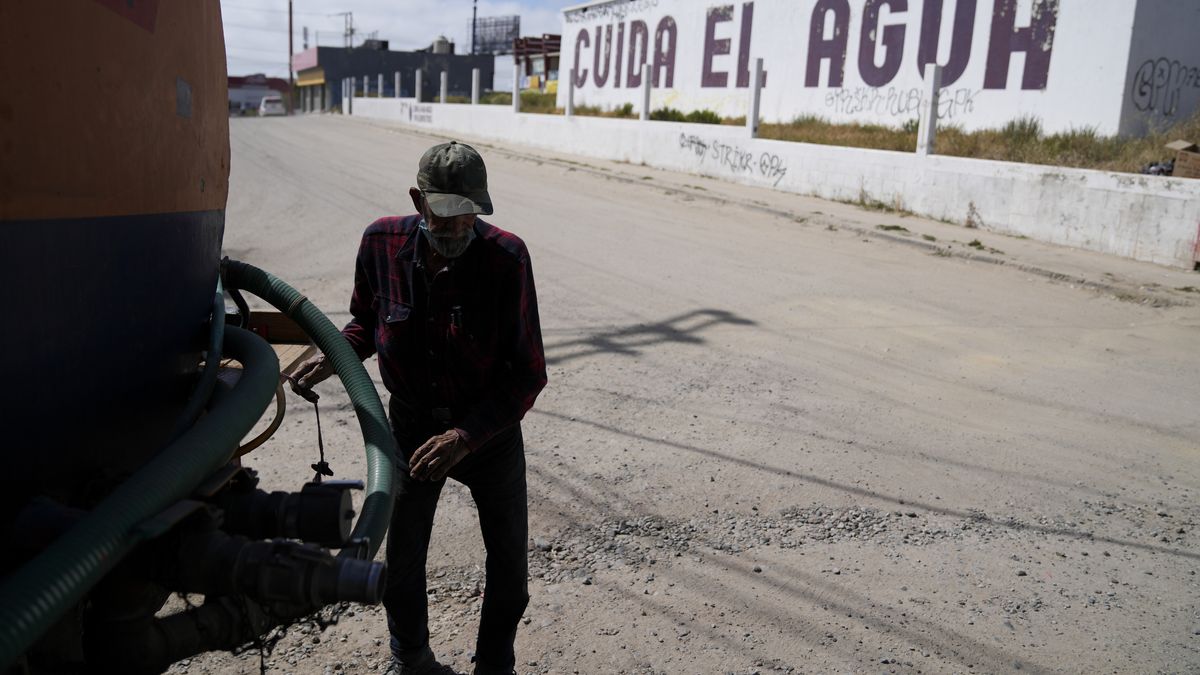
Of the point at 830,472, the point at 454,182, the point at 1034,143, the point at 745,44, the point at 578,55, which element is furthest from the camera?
the point at 578,55

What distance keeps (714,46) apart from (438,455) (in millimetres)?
28281

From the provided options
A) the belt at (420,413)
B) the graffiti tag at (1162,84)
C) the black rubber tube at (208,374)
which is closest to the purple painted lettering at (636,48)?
the graffiti tag at (1162,84)

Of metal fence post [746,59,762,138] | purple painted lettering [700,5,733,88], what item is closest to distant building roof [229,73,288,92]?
purple painted lettering [700,5,733,88]

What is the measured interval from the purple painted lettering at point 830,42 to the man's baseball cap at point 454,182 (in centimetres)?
2278

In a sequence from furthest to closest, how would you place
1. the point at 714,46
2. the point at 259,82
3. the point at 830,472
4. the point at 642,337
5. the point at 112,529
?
the point at 259,82 < the point at 714,46 < the point at 642,337 < the point at 830,472 < the point at 112,529

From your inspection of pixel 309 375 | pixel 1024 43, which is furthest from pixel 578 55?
pixel 309 375

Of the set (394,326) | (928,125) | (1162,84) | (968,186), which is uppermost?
(1162,84)

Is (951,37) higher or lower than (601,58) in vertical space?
lower

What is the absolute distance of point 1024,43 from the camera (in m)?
18.5

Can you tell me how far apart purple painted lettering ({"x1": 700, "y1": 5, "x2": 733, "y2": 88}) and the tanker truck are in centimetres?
2779

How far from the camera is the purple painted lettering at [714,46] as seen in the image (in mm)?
28516

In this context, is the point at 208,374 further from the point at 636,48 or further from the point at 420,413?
the point at 636,48

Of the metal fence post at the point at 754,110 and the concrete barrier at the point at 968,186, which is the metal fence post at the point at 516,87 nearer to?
the concrete barrier at the point at 968,186

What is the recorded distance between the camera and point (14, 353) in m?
1.54
